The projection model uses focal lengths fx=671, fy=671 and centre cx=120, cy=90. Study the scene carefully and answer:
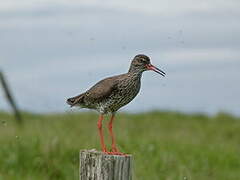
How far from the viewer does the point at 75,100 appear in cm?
685

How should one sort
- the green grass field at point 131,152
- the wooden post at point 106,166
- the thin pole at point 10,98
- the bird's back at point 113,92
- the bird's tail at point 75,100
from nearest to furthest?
the wooden post at point 106,166 → the bird's back at point 113,92 → the bird's tail at point 75,100 → the green grass field at point 131,152 → the thin pole at point 10,98

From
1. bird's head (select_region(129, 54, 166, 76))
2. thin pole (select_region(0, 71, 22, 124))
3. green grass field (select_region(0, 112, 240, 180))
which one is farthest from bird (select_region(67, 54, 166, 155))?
thin pole (select_region(0, 71, 22, 124))

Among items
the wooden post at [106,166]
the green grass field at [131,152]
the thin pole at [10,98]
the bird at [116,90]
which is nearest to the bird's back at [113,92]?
the bird at [116,90]

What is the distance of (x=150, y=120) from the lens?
19891mm

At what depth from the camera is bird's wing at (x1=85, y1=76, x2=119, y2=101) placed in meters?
6.55

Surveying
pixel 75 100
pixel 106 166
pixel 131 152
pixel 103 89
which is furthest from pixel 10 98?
pixel 106 166

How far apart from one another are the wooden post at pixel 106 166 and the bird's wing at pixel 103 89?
0.86 meters

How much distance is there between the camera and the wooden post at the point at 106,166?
5.72 meters

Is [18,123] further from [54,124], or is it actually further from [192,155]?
[192,155]

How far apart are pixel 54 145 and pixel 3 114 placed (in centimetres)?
942

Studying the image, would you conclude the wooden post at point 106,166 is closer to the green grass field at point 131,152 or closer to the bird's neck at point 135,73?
the bird's neck at point 135,73

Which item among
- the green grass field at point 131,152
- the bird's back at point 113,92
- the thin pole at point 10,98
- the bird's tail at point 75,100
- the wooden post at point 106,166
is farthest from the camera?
the thin pole at point 10,98

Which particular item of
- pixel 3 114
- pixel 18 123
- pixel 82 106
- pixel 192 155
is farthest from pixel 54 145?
pixel 3 114

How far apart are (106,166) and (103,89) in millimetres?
1077
